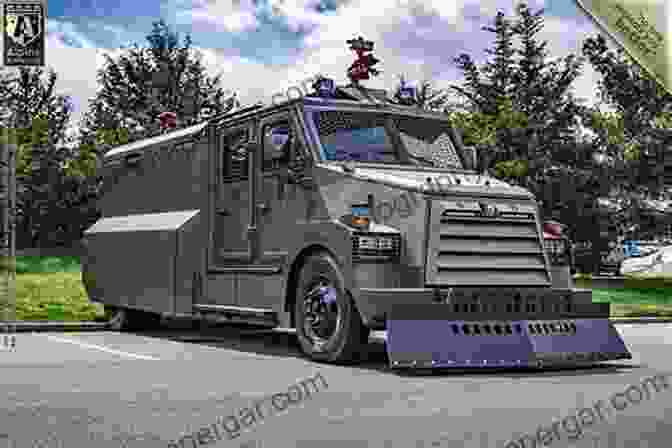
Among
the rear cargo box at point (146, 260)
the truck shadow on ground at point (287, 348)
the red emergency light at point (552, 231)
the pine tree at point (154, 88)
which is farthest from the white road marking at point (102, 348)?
the pine tree at point (154, 88)

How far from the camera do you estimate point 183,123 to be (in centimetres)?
4206

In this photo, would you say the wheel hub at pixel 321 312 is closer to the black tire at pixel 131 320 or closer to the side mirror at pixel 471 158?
the side mirror at pixel 471 158

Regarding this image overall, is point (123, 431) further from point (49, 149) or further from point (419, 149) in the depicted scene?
point (49, 149)

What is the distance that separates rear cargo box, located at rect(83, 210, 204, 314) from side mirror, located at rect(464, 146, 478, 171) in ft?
11.3

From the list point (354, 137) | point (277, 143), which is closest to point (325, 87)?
point (354, 137)

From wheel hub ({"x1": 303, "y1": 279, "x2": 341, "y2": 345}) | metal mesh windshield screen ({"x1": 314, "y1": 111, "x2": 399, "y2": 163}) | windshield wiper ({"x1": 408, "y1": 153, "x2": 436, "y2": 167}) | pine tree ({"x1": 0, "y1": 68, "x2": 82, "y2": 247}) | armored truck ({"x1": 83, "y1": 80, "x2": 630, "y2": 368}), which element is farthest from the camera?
pine tree ({"x1": 0, "y1": 68, "x2": 82, "y2": 247})

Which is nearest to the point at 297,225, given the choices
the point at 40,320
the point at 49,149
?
the point at 40,320

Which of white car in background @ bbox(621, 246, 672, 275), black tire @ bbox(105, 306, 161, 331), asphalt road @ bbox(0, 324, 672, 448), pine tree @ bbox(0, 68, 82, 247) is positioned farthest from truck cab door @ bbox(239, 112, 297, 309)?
pine tree @ bbox(0, 68, 82, 247)

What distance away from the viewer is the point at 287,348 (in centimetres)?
1227

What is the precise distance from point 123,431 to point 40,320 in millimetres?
9986

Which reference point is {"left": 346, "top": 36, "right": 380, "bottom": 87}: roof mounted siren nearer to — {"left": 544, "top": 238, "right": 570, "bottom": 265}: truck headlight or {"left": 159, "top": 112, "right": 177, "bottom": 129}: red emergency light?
{"left": 544, "top": 238, "right": 570, "bottom": 265}: truck headlight

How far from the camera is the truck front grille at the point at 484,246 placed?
9.77 metres

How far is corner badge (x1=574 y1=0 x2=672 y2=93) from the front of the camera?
6.40 m

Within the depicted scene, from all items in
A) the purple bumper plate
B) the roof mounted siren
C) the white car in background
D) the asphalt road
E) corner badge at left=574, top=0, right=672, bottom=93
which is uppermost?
the roof mounted siren
